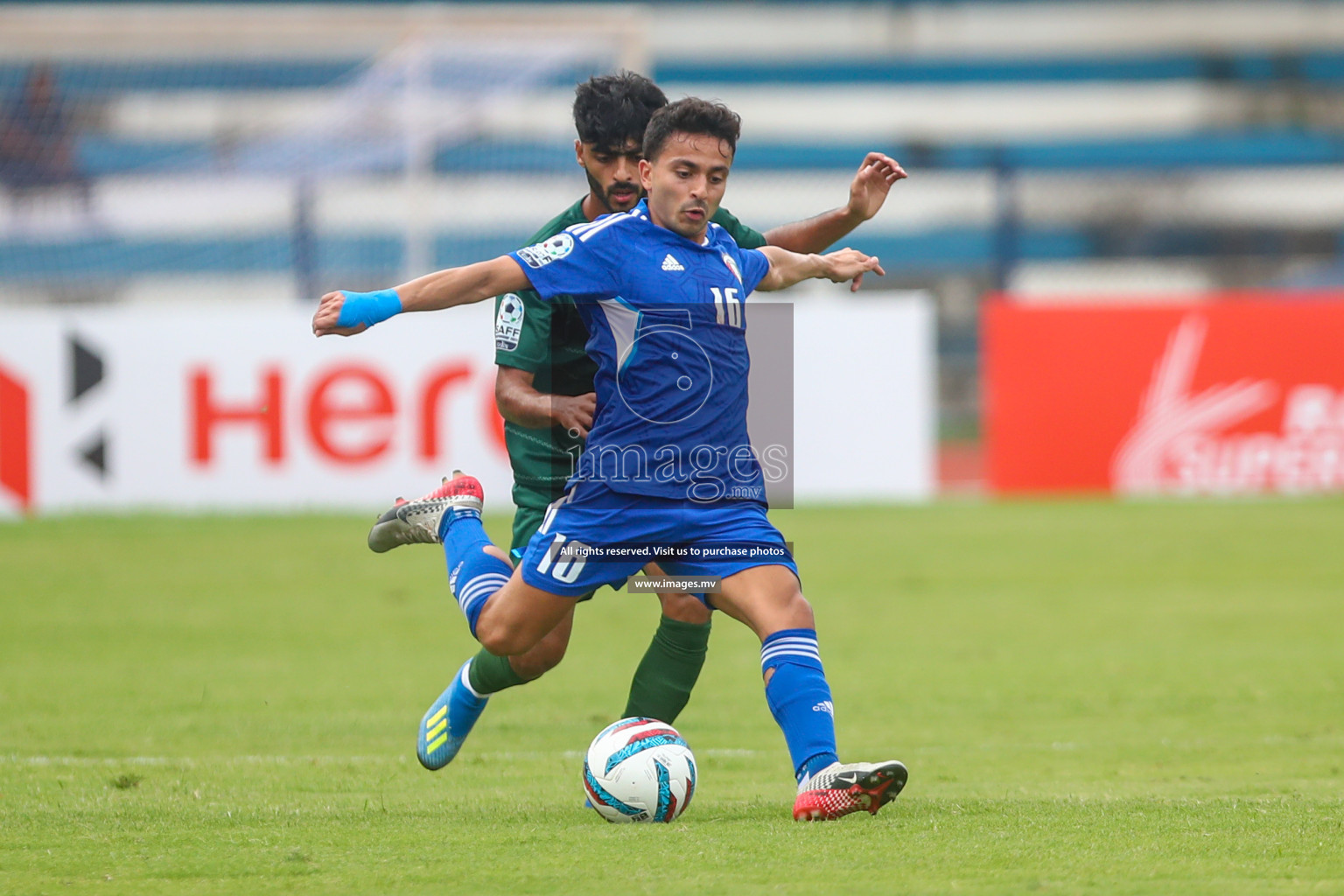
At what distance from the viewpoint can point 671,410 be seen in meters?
4.60

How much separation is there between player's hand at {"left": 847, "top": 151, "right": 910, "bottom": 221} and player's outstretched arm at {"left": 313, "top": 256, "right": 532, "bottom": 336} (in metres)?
1.27

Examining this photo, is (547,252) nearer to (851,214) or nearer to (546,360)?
(546,360)

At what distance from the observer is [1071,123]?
32.2 metres

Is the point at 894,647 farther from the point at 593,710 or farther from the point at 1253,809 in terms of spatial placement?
the point at 1253,809

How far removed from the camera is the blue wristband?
14.4 feet

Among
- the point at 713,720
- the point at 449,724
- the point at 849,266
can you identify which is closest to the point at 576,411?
the point at 849,266

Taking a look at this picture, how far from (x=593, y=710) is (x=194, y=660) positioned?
2.30 m

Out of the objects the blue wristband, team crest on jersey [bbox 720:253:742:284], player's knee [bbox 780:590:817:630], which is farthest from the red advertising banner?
the blue wristband

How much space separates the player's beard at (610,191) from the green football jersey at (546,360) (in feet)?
0.25

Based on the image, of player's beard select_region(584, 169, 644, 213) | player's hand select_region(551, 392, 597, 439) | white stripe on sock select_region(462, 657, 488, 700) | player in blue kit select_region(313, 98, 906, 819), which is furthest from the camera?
white stripe on sock select_region(462, 657, 488, 700)

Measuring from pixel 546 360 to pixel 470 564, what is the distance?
710 millimetres

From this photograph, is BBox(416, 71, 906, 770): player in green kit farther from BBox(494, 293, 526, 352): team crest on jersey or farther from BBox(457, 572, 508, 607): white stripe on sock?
BBox(457, 572, 508, 607): white stripe on sock

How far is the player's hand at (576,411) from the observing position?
5000 millimetres

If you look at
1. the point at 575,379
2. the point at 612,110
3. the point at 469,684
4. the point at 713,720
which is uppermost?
the point at 612,110
